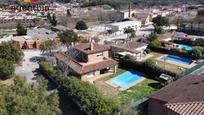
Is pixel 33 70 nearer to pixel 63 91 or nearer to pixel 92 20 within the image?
pixel 63 91

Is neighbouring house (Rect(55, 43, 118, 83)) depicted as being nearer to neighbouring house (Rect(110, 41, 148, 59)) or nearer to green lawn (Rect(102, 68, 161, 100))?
green lawn (Rect(102, 68, 161, 100))

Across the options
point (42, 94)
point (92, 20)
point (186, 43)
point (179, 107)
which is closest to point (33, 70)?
point (42, 94)

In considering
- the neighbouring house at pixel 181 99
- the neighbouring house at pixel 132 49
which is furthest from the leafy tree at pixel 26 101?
the neighbouring house at pixel 132 49

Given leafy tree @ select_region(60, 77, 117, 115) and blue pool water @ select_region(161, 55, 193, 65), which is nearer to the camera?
leafy tree @ select_region(60, 77, 117, 115)

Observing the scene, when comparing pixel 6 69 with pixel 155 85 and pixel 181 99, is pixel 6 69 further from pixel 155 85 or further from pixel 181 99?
pixel 181 99

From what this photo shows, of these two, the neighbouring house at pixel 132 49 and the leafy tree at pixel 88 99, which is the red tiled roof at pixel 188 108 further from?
the neighbouring house at pixel 132 49

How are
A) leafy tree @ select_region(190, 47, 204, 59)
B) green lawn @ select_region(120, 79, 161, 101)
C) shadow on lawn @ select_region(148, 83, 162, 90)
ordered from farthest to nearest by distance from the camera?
leafy tree @ select_region(190, 47, 204, 59) < shadow on lawn @ select_region(148, 83, 162, 90) < green lawn @ select_region(120, 79, 161, 101)

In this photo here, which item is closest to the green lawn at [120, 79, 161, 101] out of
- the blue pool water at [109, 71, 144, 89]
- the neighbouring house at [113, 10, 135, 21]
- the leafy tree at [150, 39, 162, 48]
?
the blue pool water at [109, 71, 144, 89]
